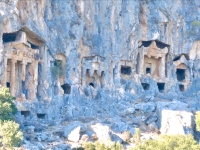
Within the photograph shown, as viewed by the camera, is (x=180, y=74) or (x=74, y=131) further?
(x=180, y=74)

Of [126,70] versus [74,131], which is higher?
[126,70]

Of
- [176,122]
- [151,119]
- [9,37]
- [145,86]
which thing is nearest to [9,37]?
[9,37]

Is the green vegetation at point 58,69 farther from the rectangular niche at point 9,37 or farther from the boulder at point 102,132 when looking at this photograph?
the boulder at point 102,132

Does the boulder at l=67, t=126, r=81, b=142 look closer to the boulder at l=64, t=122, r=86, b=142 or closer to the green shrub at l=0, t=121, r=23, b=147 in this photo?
the boulder at l=64, t=122, r=86, b=142

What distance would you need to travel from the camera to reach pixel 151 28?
189 ft

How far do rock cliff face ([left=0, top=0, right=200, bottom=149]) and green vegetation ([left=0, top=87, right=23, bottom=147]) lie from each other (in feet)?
7.82

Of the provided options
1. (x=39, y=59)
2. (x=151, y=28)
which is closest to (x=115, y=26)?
(x=151, y=28)

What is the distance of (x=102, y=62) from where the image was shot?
53.7 metres

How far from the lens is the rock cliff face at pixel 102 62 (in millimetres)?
46938

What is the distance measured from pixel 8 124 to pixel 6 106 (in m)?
2.88

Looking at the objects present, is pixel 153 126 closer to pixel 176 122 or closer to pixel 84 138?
pixel 176 122

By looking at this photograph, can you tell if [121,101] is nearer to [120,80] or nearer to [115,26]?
[120,80]

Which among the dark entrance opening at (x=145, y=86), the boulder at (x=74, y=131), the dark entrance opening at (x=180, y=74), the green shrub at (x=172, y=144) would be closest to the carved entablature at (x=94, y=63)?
the dark entrance opening at (x=145, y=86)

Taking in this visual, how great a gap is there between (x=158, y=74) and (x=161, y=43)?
3201mm
